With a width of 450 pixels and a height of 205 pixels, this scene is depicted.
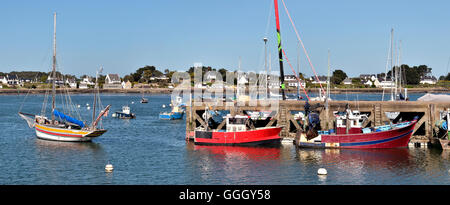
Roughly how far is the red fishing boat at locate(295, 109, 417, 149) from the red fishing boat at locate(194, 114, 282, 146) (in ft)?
13.6

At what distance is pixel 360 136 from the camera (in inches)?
1780

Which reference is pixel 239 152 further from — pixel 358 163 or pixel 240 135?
pixel 358 163

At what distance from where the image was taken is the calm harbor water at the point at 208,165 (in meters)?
34.4

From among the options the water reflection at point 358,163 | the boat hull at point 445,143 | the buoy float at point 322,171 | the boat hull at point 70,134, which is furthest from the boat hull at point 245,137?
the boat hull at point 445,143

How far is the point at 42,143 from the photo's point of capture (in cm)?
5488

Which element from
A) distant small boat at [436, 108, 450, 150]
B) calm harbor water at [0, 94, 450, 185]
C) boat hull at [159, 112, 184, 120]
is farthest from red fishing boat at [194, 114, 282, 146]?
boat hull at [159, 112, 184, 120]

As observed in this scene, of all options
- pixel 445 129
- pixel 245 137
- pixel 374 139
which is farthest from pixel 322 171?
pixel 445 129

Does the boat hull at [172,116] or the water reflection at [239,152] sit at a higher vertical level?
the boat hull at [172,116]

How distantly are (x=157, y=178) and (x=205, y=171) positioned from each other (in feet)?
13.5

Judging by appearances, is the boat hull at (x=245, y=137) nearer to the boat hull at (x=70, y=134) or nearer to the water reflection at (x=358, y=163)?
the water reflection at (x=358, y=163)

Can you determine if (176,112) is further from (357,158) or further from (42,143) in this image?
(357,158)

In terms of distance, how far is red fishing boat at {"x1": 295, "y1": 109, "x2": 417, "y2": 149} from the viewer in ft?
148

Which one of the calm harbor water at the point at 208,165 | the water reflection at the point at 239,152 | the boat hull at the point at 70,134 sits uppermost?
the boat hull at the point at 70,134

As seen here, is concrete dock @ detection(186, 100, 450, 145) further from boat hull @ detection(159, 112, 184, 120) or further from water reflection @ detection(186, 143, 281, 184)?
boat hull @ detection(159, 112, 184, 120)
